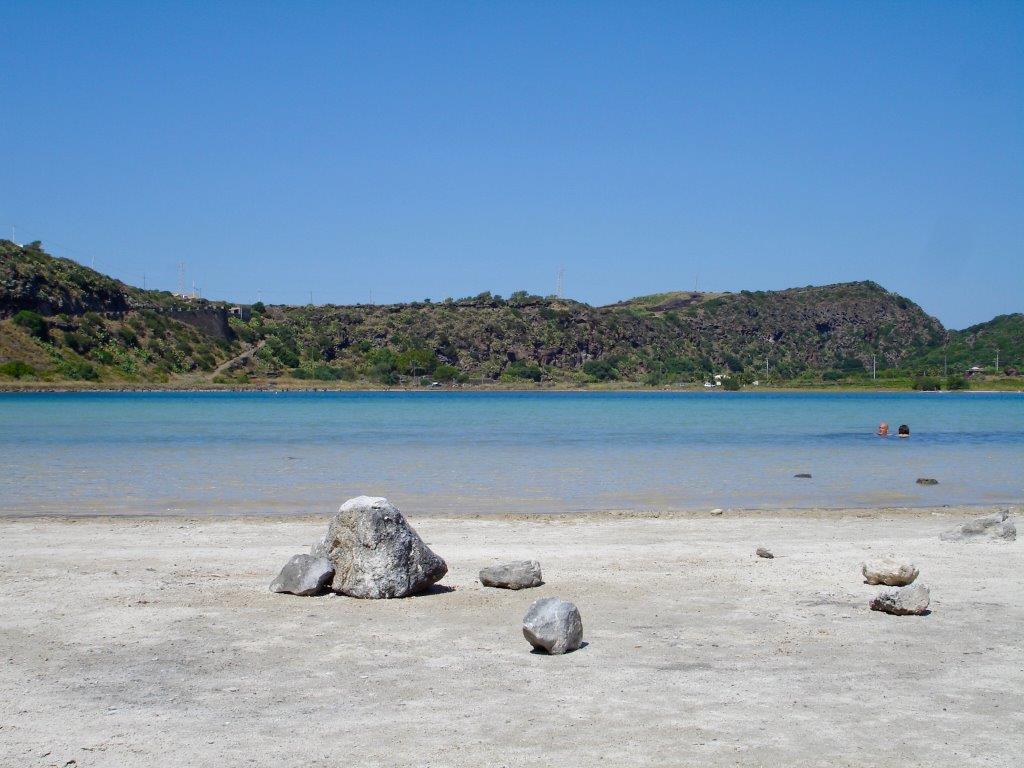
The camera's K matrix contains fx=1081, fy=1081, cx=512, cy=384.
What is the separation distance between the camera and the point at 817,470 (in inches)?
921

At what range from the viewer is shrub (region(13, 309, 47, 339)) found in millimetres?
84125

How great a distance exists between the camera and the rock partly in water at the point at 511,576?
898 cm

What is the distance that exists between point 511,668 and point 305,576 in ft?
8.48

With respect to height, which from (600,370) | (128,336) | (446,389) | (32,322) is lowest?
(446,389)

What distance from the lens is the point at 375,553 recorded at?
8492 millimetres

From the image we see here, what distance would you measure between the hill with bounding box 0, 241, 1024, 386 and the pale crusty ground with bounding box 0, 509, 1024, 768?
3200 inches

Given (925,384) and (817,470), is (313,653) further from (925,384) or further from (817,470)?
(925,384)

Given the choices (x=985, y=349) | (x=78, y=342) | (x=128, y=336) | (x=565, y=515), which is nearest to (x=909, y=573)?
(x=565, y=515)

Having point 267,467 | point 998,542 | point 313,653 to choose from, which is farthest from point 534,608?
point 267,467

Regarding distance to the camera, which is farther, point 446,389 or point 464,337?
point 464,337

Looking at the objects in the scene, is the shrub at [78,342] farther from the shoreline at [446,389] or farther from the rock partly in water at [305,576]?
the rock partly in water at [305,576]

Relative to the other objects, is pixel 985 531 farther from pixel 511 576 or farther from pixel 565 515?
pixel 511 576

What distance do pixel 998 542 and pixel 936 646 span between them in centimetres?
490

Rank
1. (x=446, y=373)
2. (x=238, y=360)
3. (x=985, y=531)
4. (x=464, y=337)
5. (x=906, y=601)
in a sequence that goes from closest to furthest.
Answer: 1. (x=906, y=601)
2. (x=985, y=531)
3. (x=238, y=360)
4. (x=446, y=373)
5. (x=464, y=337)
